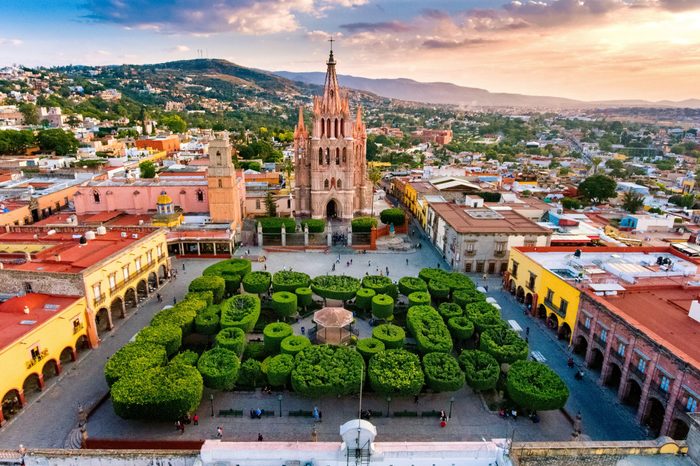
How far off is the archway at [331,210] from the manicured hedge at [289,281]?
83.2 feet

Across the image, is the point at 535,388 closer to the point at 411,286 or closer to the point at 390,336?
the point at 390,336

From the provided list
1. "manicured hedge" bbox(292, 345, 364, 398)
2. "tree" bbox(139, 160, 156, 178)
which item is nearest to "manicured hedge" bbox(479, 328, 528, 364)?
"manicured hedge" bbox(292, 345, 364, 398)

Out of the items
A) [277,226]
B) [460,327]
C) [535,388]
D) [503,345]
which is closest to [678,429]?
[535,388]

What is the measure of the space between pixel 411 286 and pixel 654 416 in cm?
1885

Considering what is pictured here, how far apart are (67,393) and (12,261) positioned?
1494 cm

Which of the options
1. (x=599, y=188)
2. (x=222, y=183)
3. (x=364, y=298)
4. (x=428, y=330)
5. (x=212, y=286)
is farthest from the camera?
(x=599, y=188)

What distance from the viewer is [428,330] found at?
101 ft

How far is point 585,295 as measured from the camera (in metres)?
29.7

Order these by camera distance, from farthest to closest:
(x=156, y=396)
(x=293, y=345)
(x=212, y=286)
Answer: (x=212, y=286) < (x=293, y=345) < (x=156, y=396)

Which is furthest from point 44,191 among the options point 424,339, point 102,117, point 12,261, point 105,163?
point 102,117

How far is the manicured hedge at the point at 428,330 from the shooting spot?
29.1 meters

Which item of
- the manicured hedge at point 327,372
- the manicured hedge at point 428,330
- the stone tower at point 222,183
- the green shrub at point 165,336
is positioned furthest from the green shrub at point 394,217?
the green shrub at point 165,336

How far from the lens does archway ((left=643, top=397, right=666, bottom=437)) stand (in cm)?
2392

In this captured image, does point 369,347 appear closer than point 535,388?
No
